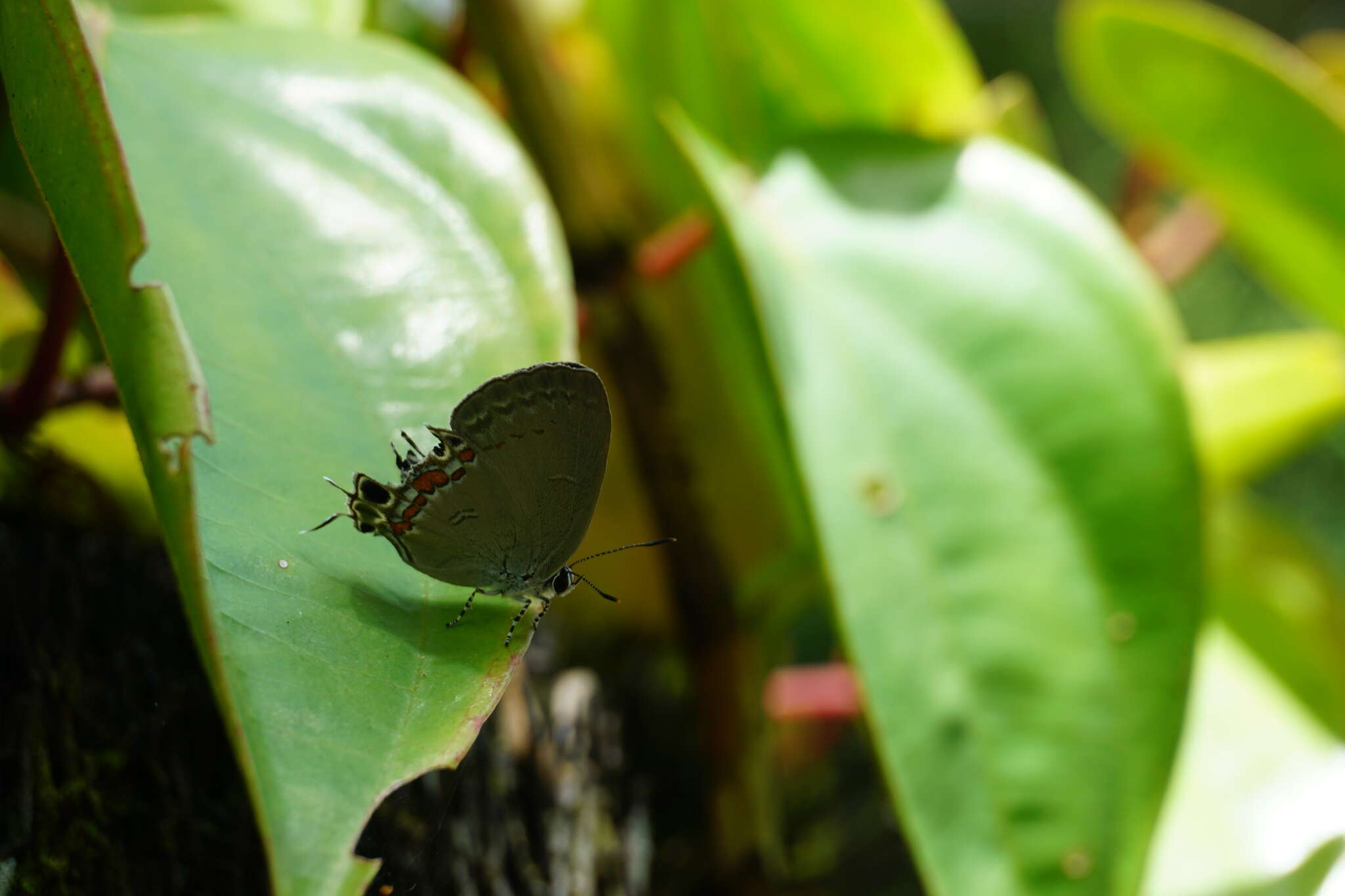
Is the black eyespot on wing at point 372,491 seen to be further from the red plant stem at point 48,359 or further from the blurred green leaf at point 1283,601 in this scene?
the blurred green leaf at point 1283,601

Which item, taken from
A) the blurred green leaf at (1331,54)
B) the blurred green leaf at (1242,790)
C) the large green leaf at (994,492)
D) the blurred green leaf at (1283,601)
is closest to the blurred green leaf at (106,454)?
the large green leaf at (994,492)

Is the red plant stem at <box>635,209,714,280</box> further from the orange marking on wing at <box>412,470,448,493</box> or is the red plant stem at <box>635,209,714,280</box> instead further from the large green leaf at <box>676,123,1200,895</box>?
the orange marking on wing at <box>412,470,448,493</box>

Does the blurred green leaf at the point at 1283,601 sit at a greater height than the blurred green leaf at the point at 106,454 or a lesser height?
lesser

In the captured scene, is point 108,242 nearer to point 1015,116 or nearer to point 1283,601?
point 1015,116

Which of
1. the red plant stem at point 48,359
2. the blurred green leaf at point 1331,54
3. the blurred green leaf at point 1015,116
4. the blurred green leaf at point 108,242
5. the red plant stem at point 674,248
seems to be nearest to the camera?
the blurred green leaf at point 108,242

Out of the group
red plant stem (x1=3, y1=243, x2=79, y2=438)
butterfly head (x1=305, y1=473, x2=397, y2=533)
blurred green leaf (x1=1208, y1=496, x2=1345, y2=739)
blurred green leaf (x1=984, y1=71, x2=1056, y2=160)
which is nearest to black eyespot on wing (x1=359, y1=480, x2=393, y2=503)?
butterfly head (x1=305, y1=473, x2=397, y2=533)

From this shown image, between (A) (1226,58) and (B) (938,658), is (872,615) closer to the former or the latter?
(B) (938,658)

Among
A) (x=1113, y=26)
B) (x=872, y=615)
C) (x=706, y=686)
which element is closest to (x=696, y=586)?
(x=706, y=686)
